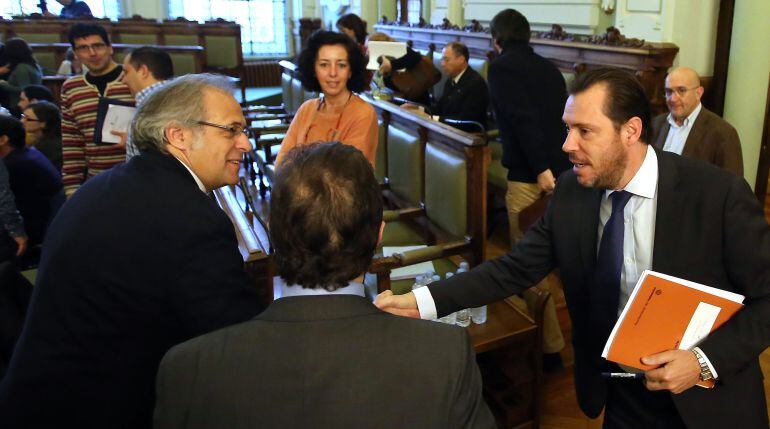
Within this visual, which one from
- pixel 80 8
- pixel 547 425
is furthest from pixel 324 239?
pixel 80 8

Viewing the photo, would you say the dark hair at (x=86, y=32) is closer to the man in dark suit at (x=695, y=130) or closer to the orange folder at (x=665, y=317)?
the man in dark suit at (x=695, y=130)

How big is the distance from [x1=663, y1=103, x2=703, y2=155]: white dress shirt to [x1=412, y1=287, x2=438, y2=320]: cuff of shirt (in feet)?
7.27

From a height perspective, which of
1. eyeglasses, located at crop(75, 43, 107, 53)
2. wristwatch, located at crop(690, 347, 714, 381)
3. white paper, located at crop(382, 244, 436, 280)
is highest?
eyeglasses, located at crop(75, 43, 107, 53)

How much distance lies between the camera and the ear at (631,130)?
1395 millimetres

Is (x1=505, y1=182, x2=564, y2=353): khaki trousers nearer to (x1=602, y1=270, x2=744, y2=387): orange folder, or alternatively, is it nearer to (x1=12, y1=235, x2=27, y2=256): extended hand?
(x1=602, y1=270, x2=744, y2=387): orange folder

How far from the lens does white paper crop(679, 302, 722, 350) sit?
4.25ft

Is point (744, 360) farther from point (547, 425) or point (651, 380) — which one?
point (547, 425)

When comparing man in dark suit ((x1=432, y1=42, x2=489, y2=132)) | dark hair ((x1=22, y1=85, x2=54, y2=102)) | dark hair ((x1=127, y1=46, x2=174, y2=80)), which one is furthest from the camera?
dark hair ((x1=22, y1=85, x2=54, y2=102))

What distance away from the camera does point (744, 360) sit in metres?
1.32

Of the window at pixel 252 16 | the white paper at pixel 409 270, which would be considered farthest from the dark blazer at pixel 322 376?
the window at pixel 252 16

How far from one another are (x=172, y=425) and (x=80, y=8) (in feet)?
30.9

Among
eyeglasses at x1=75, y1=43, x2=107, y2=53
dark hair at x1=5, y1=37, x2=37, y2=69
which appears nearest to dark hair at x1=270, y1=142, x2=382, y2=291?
eyeglasses at x1=75, y1=43, x2=107, y2=53

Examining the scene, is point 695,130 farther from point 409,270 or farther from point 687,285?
point 687,285

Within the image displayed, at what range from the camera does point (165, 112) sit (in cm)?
142
